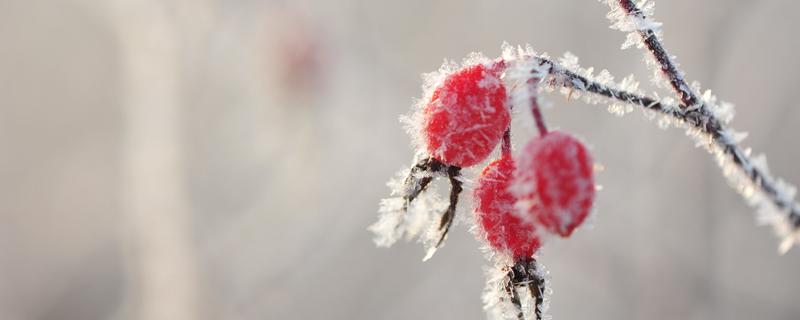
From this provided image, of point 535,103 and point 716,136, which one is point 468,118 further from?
point 716,136

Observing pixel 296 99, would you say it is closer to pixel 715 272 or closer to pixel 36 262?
pixel 715 272

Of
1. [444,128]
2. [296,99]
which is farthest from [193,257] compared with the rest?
[444,128]

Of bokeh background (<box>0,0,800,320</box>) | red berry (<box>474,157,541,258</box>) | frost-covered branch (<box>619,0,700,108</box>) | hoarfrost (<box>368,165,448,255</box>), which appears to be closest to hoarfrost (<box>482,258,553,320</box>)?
red berry (<box>474,157,541,258</box>)

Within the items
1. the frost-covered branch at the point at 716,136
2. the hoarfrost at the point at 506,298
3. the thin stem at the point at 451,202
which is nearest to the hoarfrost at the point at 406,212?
the thin stem at the point at 451,202

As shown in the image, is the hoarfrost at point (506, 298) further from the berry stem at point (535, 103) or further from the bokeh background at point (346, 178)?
the bokeh background at point (346, 178)

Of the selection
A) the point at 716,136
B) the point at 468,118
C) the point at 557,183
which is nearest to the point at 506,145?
the point at 468,118

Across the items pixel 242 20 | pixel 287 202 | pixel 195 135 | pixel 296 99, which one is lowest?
pixel 287 202
